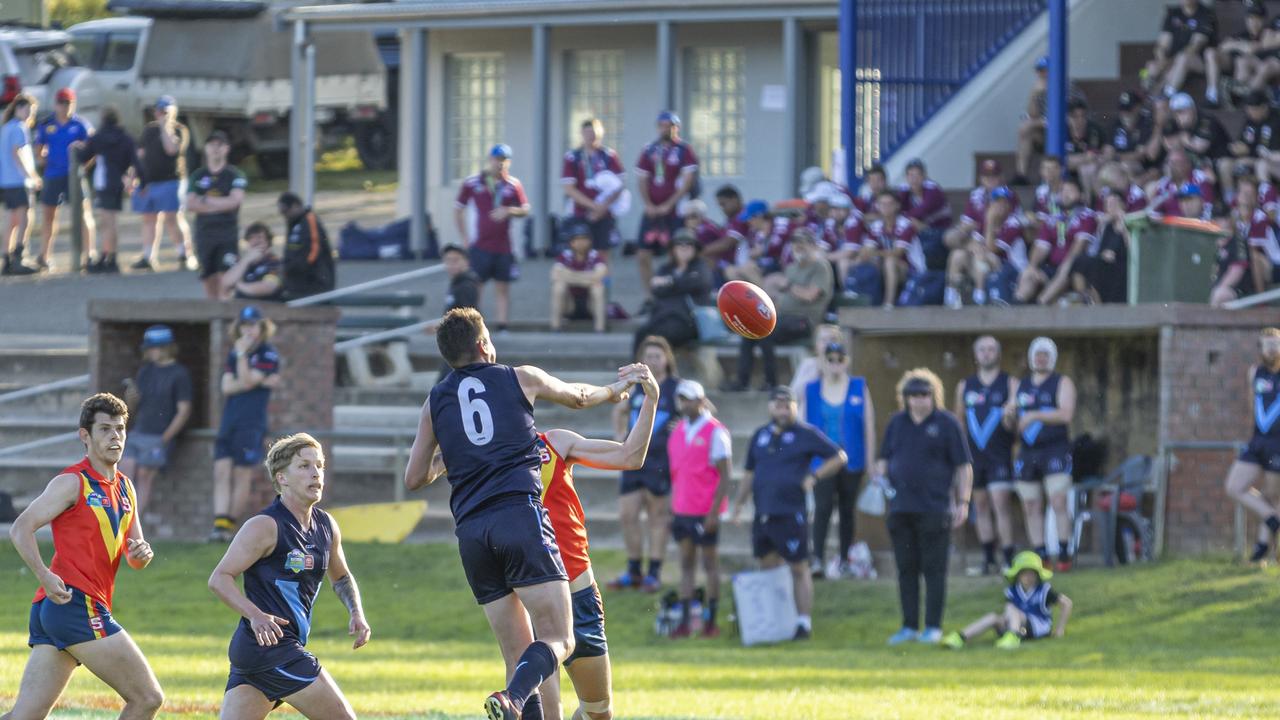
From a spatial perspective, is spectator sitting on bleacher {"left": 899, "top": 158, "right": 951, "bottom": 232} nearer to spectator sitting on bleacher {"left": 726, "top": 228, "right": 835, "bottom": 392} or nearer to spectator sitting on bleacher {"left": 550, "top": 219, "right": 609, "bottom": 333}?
spectator sitting on bleacher {"left": 726, "top": 228, "right": 835, "bottom": 392}

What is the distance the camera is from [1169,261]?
1725 cm

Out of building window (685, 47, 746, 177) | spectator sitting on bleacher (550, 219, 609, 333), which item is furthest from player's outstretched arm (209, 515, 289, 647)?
building window (685, 47, 746, 177)

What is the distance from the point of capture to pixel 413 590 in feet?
54.1

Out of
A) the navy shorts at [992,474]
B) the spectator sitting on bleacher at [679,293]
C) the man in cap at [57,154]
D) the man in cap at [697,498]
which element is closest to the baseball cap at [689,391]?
the man in cap at [697,498]

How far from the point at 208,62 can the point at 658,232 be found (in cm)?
1472

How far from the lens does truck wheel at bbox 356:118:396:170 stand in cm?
3759

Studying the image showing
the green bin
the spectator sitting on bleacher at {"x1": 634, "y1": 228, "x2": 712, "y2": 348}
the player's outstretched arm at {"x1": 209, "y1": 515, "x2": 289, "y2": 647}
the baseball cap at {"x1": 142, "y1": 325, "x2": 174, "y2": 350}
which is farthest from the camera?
A: the spectator sitting on bleacher at {"x1": 634, "y1": 228, "x2": 712, "y2": 348}

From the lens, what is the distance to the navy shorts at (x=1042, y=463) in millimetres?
16266

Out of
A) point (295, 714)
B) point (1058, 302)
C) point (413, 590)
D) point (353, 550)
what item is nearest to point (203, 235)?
point (353, 550)

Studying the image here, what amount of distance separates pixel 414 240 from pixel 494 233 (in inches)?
271

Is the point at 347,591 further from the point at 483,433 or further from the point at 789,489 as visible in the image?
the point at 789,489

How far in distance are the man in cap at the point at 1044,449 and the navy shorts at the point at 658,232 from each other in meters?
5.91

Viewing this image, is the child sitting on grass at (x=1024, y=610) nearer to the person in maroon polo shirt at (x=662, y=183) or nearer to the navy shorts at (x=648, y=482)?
the navy shorts at (x=648, y=482)

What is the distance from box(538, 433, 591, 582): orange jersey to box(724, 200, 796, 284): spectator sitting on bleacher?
10.4 m
